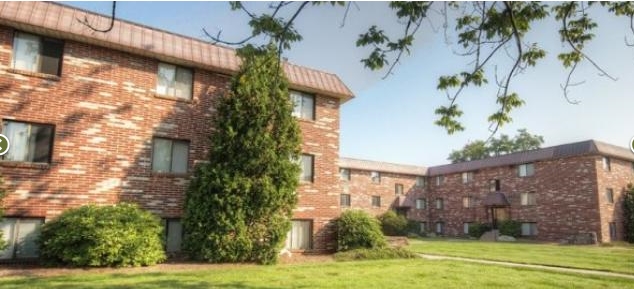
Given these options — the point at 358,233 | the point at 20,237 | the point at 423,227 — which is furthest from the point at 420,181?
the point at 20,237

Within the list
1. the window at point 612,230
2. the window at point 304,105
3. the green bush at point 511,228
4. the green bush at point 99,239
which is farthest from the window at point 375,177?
the green bush at point 99,239

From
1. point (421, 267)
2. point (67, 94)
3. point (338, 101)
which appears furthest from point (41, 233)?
point (338, 101)

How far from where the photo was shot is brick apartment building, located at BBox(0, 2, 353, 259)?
39.9 feet

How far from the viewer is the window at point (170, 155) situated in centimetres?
1455

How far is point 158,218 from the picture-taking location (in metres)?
13.2

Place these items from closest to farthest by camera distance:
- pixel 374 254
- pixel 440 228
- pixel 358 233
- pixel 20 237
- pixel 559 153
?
pixel 20 237
pixel 374 254
pixel 358 233
pixel 559 153
pixel 440 228

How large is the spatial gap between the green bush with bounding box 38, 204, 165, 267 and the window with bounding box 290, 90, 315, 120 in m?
7.92

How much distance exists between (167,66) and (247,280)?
28.6 ft

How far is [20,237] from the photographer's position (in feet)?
39.2

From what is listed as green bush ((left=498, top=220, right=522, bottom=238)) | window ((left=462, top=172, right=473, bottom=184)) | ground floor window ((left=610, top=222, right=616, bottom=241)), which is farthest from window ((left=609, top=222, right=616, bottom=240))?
window ((left=462, top=172, right=473, bottom=184))

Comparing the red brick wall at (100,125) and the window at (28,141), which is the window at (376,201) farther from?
the window at (28,141)

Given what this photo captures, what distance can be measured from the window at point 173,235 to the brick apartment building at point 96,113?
35 millimetres

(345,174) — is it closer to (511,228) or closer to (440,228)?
(440,228)

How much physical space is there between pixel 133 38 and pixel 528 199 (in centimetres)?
3371
